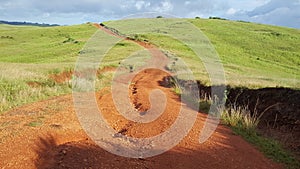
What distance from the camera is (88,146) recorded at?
25.3 ft

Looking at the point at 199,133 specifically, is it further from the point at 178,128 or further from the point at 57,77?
the point at 57,77

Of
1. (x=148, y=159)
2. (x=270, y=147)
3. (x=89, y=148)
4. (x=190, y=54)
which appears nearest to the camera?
(x=148, y=159)

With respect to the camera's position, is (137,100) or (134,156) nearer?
(134,156)

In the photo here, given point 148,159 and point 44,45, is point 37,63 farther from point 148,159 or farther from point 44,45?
point 148,159

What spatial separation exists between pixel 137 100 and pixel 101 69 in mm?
12884

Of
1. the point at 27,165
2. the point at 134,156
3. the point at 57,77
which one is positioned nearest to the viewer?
the point at 27,165

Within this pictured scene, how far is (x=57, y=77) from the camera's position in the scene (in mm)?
21469

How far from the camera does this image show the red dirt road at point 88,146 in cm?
668

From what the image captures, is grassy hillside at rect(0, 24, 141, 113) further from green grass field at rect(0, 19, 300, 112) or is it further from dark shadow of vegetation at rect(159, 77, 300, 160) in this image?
dark shadow of vegetation at rect(159, 77, 300, 160)

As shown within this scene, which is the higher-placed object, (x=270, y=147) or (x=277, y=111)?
(x=277, y=111)

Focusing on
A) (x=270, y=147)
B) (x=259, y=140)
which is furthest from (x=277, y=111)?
(x=270, y=147)

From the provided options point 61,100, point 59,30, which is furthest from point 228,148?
point 59,30

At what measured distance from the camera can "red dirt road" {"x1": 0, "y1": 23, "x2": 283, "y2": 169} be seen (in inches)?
263

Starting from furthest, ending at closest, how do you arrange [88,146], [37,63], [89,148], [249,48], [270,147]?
[249,48], [37,63], [270,147], [88,146], [89,148]
